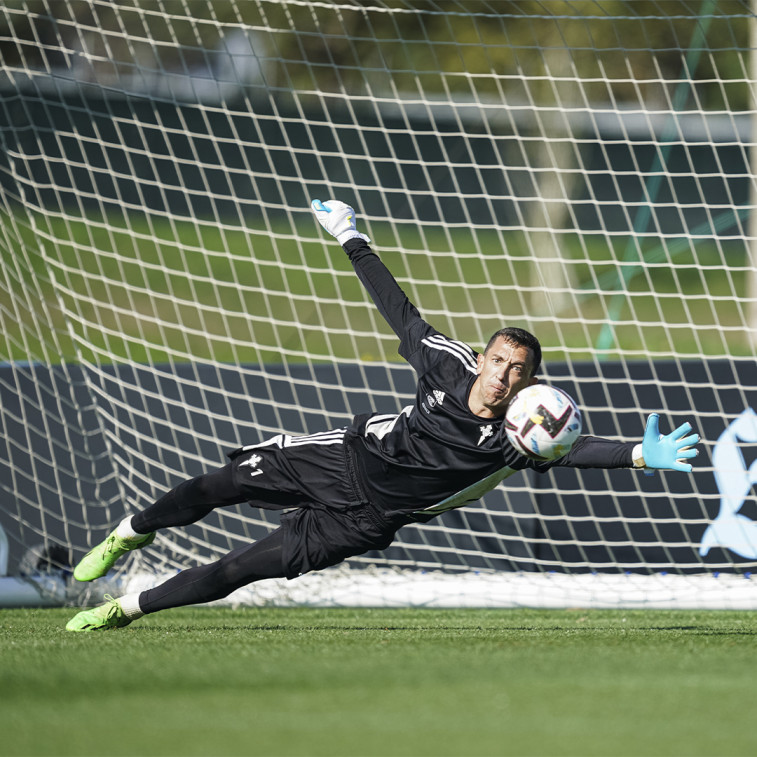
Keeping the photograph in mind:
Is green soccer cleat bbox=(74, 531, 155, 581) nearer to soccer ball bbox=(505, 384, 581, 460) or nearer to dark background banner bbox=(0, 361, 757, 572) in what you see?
dark background banner bbox=(0, 361, 757, 572)

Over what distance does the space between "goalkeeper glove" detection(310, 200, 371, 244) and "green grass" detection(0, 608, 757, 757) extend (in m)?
1.96

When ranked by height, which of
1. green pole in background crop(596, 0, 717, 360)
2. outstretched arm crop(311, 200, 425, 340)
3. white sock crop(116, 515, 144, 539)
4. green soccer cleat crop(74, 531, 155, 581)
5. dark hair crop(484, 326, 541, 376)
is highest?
green pole in background crop(596, 0, 717, 360)

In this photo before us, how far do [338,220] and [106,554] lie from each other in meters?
2.03

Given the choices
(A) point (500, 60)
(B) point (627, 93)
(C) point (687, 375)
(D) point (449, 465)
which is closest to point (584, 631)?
(D) point (449, 465)

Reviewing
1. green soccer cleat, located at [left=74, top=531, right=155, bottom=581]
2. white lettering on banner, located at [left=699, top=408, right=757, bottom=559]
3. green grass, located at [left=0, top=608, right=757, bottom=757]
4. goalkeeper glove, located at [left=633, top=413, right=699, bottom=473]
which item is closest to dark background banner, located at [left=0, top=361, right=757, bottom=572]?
white lettering on banner, located at [left=699, top=408, right=757, bottom=559]

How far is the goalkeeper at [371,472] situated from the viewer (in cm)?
484

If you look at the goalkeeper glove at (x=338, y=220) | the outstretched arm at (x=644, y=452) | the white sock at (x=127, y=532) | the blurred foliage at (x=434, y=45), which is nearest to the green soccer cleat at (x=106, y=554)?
the white sock at (x=127, y=532)

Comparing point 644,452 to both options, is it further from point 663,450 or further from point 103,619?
point 103,619

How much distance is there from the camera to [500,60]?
20.2m

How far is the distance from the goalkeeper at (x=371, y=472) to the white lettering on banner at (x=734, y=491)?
2713 millimetres

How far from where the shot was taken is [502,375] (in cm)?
473

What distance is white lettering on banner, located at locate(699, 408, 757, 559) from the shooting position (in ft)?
23.5

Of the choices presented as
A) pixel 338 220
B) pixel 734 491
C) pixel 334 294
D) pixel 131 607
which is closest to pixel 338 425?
pixel 338 220

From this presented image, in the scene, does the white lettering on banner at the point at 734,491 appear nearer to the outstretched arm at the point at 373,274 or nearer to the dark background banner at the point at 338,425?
the dark background banner at the point at 338,425
